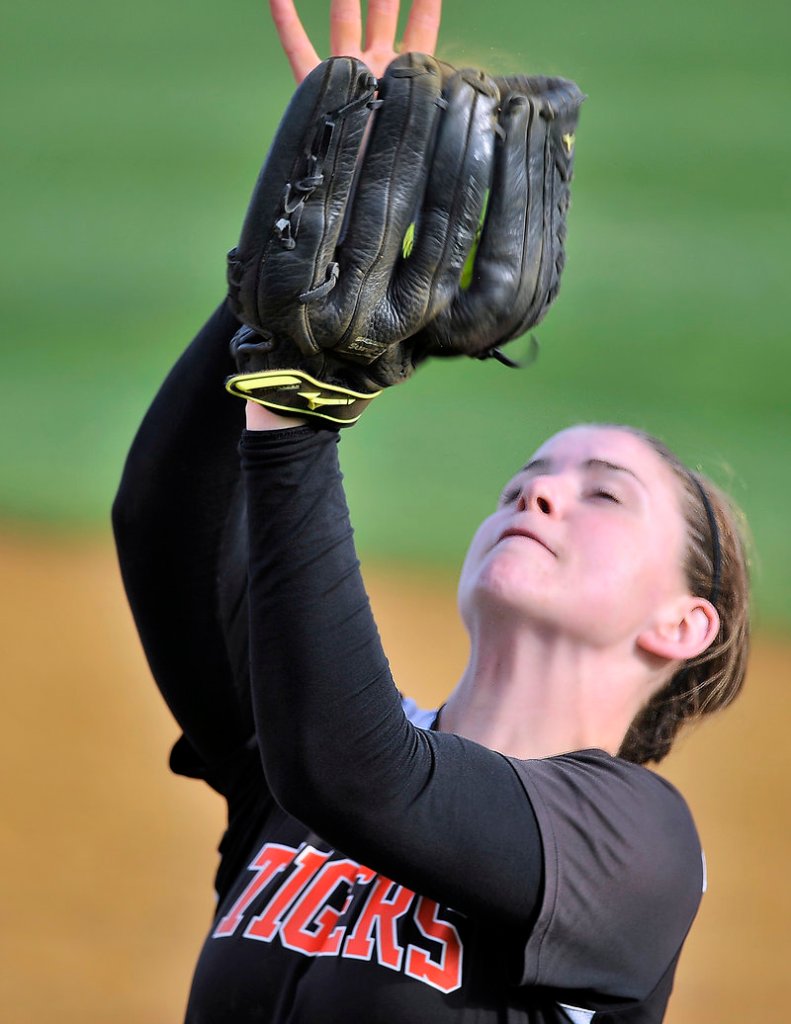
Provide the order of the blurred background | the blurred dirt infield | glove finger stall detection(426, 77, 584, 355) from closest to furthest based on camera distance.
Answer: glove finger stall detection(426, 77, 584, 355)
the blurred dirt infield
the blurred background

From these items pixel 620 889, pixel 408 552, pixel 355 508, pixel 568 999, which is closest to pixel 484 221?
pixel 620 889

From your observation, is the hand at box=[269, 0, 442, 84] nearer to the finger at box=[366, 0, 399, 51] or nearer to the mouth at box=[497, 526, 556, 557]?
the finger at box=[366, 0, 399, 51]

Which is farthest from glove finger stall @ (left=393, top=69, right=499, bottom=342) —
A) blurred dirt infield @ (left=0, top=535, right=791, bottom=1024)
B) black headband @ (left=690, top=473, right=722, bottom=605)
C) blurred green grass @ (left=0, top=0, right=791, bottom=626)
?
blurred green grass @ (left=0, top=0, right=791, bottom=626)

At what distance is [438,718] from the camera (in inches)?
65.0

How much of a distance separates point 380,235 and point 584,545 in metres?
0.49

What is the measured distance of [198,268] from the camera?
7742mm

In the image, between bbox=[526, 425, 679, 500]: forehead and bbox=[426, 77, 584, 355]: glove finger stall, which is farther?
bbox=[526, 425, 679, 500]: forehead

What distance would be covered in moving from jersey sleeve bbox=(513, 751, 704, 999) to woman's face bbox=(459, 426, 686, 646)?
0.59 feet

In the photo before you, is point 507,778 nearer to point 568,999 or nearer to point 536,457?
Result: point 568,999

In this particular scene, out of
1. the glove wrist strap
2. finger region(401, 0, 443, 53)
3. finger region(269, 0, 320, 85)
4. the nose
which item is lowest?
the nose

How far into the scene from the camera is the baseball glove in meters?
1.23

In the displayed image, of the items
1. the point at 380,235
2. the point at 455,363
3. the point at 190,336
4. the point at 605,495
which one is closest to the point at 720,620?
the point at 605,495

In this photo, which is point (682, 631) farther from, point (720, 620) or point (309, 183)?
point (309, 183)

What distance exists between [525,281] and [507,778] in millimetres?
477
